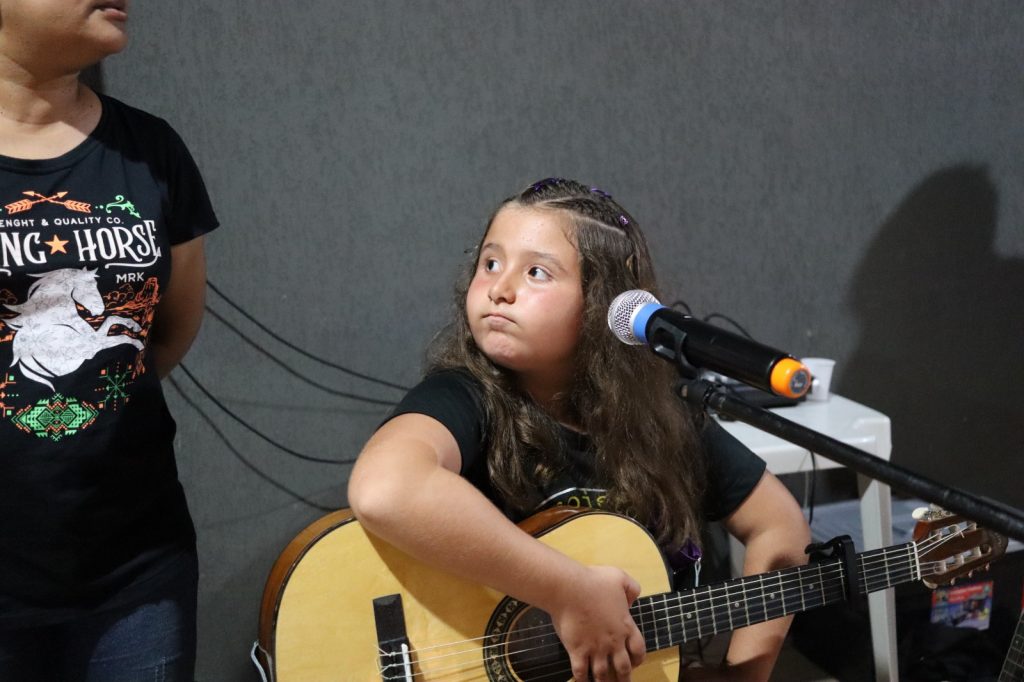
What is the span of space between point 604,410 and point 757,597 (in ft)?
1.07

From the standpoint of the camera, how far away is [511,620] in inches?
47.9

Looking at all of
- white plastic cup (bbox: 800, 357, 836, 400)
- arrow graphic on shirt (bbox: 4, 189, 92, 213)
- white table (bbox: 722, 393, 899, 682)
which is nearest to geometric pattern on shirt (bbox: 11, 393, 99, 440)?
arrow graphic on shirt (bbox: 4, 189, 92, 213)

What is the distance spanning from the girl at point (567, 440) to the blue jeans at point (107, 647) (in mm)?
290

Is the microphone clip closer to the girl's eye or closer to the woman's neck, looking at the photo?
the girl's eye

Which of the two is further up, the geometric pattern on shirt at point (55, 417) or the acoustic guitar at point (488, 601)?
the geometric pattern on shirt at point (55, 417)

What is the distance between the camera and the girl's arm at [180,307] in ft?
4.20

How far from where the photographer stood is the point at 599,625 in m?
1.16

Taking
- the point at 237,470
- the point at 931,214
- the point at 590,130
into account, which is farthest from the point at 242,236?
the point at 931,214

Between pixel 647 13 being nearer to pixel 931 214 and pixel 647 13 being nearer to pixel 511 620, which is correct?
pixel 931 214

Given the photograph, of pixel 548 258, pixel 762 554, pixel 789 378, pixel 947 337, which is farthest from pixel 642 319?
pixel 947 337

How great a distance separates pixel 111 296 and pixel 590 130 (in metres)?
1.40

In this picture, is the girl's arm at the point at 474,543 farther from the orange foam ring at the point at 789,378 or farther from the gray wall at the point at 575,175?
the gray wall at the point at 575,175

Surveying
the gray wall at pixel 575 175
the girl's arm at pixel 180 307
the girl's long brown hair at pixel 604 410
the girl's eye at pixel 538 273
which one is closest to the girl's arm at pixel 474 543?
the girl's long brown hair at pixel 604 410

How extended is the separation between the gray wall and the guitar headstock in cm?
116
